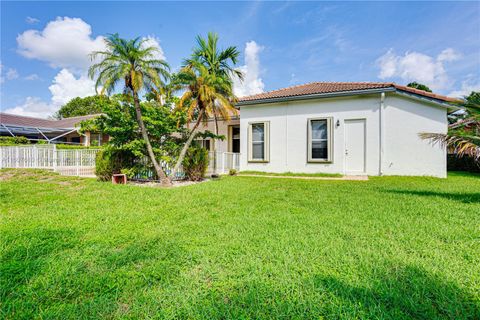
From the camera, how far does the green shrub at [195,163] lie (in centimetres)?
1004

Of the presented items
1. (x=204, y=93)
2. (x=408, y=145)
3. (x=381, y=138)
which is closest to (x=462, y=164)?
(x=408, y=145)

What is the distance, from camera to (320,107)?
1095 centimetres

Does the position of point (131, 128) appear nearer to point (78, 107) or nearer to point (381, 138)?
point (381, 138)

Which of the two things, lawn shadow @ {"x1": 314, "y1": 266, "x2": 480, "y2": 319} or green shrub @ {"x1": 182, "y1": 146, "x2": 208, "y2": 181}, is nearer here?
lawn shadow @ {"x1": 314, "y1": 266, "x2": 480, "y2": 319}

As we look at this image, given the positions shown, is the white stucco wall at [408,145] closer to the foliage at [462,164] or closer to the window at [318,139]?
the window at [318,139]

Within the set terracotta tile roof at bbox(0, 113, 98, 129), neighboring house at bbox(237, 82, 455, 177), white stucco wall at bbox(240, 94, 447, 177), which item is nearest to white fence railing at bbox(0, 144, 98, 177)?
neighboring house at bbox(237, 82, 455, 177)

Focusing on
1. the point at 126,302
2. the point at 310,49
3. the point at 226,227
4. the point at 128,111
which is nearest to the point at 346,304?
the point at 126,302

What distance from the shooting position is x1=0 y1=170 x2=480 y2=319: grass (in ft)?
5.71

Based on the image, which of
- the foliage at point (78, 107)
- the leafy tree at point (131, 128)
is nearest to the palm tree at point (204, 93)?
the leafy tree at point (131, 128)

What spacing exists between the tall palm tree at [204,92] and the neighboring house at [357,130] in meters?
3.57

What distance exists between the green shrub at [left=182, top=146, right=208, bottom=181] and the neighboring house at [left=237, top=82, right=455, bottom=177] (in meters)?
3.53

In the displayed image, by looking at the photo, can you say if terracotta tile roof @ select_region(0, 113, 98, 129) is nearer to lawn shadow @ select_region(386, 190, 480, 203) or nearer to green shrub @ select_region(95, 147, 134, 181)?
green shrub @ select_region(95, 147, 134, 181)

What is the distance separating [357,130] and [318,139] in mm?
1720

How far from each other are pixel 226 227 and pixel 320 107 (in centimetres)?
921
